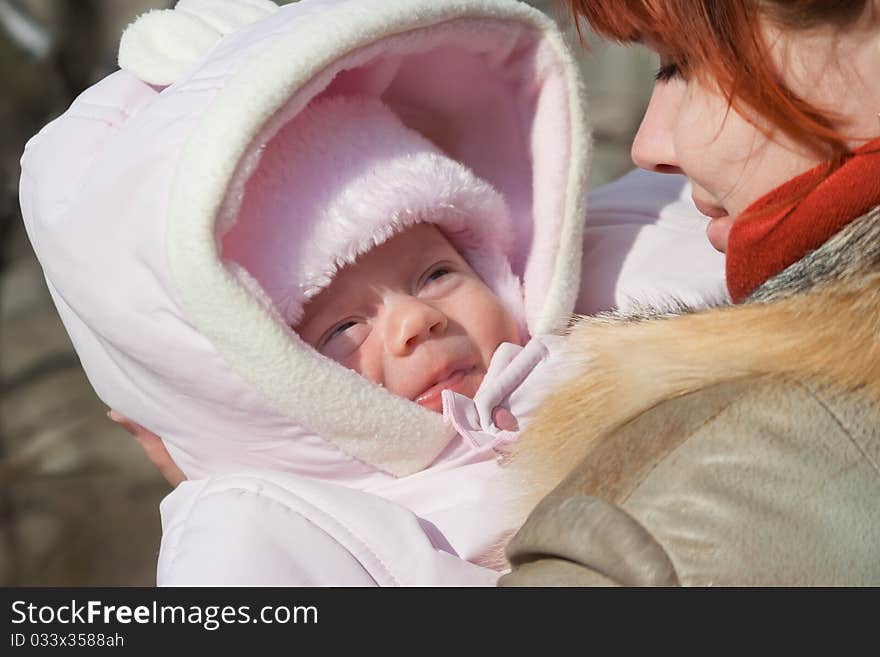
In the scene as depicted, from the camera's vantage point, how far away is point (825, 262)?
80cm

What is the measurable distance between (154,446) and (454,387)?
381 mm

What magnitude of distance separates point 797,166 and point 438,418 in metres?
0.48

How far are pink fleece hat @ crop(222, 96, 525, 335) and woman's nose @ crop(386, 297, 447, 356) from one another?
7cm

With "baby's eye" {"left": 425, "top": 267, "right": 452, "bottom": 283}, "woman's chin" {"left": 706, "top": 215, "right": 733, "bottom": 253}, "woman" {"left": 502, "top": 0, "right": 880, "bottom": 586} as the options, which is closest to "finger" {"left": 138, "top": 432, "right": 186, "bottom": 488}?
"baby's eye" {"left": 425, "top": 267, "right": 452, "bottom": 283}

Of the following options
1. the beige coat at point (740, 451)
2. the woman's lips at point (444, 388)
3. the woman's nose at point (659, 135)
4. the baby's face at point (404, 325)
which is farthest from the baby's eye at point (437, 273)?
the beige coat at point (740, 451)

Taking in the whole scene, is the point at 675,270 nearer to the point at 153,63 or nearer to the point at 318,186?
the point at 318,186

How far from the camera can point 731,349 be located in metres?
0.80

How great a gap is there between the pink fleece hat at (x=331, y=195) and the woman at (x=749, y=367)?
1.19 feet

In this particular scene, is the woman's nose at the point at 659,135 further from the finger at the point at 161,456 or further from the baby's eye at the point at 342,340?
the finger at the point at 161,456

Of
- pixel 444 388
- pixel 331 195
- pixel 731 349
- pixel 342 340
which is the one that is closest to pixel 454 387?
pixel 444 388

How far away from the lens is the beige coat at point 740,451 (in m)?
0.72

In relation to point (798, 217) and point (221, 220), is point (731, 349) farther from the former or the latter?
point (221, 220)

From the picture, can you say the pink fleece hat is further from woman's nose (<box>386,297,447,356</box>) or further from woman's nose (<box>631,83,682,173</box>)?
woman's nose (<box>631,83,682,173</box>)
